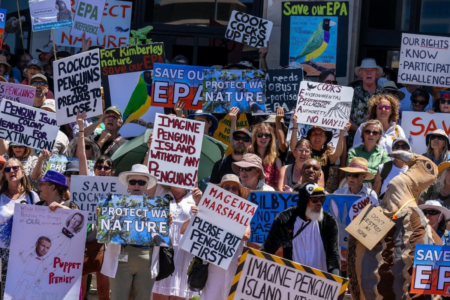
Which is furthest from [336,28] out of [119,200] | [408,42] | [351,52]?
[119,200]

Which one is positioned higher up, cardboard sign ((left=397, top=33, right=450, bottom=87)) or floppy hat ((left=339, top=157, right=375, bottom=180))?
cardboard sign ((left=397, top=33, right=450, bottom=87))


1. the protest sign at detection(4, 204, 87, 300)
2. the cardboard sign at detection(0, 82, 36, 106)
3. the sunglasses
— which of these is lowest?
the protest sign at detection(4, 204, 87, 300)

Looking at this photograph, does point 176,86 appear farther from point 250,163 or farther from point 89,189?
point 250,163

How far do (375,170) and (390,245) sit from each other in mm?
2521

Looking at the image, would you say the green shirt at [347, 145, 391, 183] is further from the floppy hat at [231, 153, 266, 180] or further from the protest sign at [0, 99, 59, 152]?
the protest sign at [0, 99, 59, 152]

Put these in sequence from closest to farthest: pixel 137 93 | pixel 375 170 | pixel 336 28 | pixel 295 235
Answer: pixel 295 235 < pixel 375 170 < pixel 137 93 < pixel 336 28

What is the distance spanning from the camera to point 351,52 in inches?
615

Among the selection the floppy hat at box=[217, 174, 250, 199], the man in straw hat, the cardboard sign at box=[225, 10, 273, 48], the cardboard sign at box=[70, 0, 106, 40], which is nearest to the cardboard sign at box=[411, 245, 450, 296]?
the man in straw hat

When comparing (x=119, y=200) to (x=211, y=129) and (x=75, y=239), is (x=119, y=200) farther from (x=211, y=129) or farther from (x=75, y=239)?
(x=211, y=129)

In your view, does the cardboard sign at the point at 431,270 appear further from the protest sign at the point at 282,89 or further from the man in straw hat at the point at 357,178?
the protest sign at the point at 282,89

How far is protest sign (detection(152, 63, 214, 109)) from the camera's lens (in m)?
13.3

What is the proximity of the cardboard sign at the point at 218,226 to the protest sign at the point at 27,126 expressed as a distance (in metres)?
2.83

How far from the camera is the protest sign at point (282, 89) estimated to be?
1310 centimetres

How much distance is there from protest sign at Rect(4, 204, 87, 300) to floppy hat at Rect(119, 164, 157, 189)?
2.08 feet
